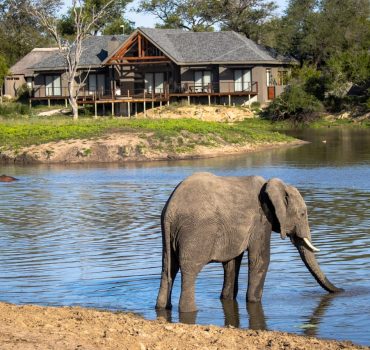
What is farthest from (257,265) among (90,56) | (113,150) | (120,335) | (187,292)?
(90,56)

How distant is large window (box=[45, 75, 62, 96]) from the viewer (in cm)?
7301

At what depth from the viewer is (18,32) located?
337ft

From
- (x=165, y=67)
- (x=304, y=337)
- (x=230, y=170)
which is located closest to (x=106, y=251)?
(x=304, y=337)

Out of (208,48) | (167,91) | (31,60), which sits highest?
(208,48)

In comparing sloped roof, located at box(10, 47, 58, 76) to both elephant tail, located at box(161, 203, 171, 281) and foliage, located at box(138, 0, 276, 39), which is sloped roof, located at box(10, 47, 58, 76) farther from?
elephant tail, located at box(161, 203, 171, 281)

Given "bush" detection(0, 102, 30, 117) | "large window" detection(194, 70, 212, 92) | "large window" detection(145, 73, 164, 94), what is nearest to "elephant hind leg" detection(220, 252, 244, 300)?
"bush" detection(0, 102, 30, 117)

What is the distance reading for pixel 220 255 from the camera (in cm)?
1231

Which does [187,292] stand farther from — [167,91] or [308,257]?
[167,91]

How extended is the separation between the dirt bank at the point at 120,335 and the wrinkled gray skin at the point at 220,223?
1183mm

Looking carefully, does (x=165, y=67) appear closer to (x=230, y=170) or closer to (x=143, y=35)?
(x=143, y=35)

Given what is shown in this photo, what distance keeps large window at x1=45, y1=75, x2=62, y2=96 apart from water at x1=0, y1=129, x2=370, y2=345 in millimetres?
39295

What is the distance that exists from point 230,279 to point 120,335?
3.45m

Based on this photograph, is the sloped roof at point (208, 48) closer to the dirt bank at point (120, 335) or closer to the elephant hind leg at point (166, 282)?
the elephant hind leg at point (166, 282)

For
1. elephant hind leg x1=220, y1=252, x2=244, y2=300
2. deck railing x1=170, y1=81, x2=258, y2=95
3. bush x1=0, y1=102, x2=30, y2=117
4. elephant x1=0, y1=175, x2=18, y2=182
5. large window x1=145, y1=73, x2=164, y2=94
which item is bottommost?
elephant x1=0, y1=175, x2=18, y2=182
